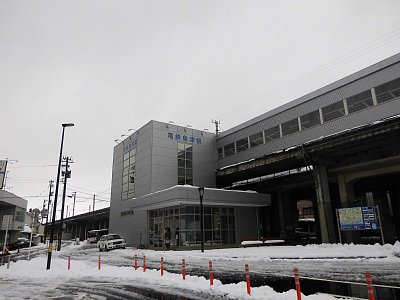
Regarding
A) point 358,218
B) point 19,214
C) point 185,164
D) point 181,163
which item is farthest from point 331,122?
point 19,214

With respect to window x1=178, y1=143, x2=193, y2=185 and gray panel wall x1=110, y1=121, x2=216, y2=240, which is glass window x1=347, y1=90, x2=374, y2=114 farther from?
window x1=178, y1=143, x2=193, y2=185

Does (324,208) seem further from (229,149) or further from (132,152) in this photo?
(132,152)

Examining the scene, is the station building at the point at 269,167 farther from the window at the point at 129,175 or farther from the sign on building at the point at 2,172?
the sign on building at the point at 2,172

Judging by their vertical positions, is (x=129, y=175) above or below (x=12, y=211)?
above

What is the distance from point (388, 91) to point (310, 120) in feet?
25.5

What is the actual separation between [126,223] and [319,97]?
29135 millimetres

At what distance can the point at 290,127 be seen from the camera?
3447 centimetres

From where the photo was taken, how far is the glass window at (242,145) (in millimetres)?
40250

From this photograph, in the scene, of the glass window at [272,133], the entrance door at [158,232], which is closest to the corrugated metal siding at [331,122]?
the glass window at [272,133]

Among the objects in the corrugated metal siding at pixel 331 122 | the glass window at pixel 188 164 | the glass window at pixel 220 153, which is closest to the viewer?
the corrugated metal siding at pixel 331 122

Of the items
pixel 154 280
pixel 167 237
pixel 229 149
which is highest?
pixel 229 149

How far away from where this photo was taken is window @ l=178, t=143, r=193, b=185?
4100 cm

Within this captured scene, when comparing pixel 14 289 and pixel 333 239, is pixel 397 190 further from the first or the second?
pixel 14 289

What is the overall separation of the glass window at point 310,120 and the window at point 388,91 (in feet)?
19.7
